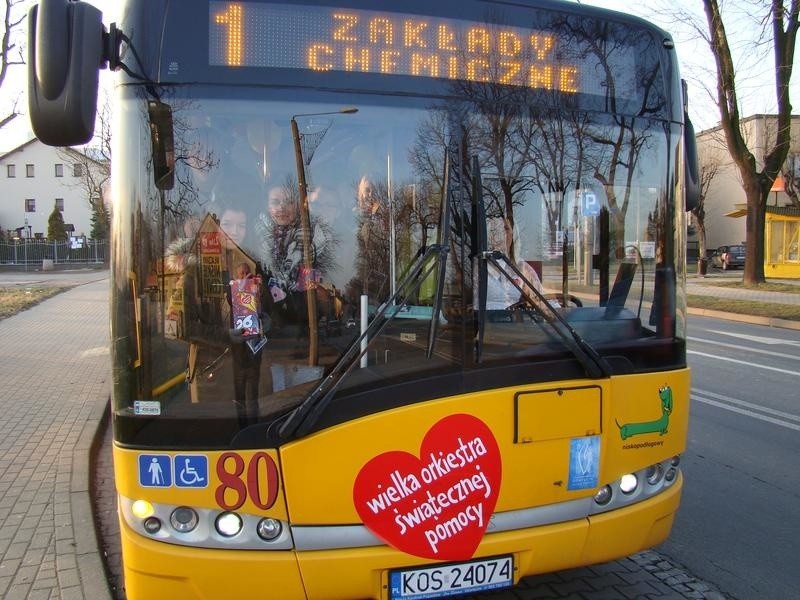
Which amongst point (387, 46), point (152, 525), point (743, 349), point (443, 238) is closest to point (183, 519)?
point (152, 525)

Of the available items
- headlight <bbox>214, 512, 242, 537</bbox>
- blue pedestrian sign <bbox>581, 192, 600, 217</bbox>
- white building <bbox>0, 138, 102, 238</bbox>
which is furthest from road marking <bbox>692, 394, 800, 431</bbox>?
white building <bbox>0, 138, 102, 238</bbox>

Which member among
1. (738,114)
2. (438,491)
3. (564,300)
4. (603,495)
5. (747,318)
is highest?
(738,114)

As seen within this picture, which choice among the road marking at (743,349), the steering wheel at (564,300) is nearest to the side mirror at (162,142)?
the steering wheel at (564,300)

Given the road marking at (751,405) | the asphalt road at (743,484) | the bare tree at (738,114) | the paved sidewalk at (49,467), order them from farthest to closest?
1. the bare tree at (738,114)
2. the road marking at (751,405)
3. the asphalt road at (743,484)
4. the paved sidewalk at (49,467)

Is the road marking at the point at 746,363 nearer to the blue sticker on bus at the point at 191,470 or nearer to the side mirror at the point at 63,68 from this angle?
the blue sticker on bus at the point at 191,470

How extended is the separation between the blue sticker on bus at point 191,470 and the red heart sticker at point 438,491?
1.87 ft

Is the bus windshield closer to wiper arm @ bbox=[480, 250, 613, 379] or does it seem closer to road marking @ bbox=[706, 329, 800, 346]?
wiper arm @ bbox=[480, 250, 613, 379]

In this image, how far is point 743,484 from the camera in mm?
5160

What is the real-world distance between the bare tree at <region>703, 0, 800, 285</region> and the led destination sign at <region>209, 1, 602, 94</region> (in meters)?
20.4

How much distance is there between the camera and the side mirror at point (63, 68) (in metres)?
2.37

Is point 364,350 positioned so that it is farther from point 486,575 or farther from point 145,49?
point 145,49

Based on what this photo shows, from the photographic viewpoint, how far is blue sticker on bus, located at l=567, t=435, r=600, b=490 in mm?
2795

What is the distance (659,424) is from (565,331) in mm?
677

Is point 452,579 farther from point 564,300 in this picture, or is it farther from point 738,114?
point 738,114
